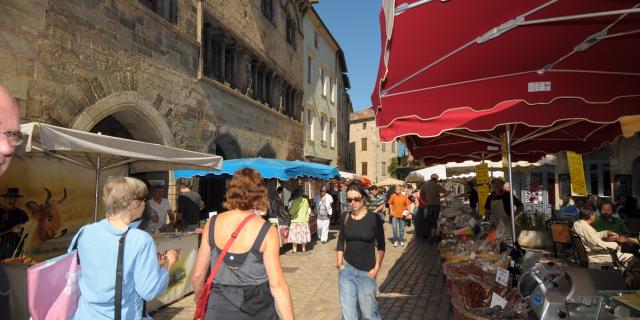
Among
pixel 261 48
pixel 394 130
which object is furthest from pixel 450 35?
pixel 261 48

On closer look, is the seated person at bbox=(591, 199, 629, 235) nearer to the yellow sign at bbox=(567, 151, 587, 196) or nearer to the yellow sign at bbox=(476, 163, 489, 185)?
the yellow sign at bbox=(567, 151, 587, 196)

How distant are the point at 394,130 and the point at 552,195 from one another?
17217mm

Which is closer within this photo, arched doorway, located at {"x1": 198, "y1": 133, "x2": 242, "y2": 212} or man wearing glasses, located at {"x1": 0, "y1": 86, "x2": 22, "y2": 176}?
man wearing glasses, located at {"x1": 0, "y1": 86, "x2": 22, "y2": 176}

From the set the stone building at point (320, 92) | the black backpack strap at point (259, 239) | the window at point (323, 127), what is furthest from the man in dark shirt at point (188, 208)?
the window at point (323, 127)

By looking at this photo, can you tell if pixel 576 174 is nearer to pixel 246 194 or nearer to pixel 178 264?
pixel 246 194

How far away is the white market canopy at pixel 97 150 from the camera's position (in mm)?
4168

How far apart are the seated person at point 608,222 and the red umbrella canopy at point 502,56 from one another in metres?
4.46

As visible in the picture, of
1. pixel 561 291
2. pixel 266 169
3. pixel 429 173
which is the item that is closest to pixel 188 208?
pixel 266 169

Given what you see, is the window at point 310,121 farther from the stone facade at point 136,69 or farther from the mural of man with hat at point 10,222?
the mural of man with hat at point 10,222

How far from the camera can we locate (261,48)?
17.1 meters

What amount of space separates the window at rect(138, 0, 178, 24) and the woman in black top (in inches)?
341

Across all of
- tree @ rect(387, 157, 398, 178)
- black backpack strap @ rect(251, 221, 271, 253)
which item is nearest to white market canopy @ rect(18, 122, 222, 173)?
black backpack strap @ rect(251, 221, 271, 253)

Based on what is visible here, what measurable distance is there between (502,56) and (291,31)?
19.0 metres

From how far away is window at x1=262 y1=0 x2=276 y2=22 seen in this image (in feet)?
57.8
